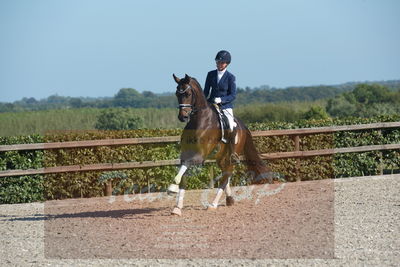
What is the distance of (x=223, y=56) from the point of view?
10.4 meters

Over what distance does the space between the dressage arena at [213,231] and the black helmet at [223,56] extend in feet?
8.06

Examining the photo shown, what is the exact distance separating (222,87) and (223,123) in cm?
61

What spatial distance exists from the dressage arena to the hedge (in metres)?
0.68

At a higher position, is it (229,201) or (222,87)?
(222,87)

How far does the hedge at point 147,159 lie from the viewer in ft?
43.1

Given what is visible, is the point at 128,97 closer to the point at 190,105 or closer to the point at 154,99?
the point at 154,99

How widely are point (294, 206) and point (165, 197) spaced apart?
3059mm

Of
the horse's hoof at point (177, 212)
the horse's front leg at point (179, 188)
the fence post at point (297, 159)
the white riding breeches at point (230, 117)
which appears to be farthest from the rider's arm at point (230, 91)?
the fence post at point (297, 159)

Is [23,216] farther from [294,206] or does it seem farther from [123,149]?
[294,206]

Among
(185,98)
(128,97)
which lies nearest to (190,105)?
(185,98)

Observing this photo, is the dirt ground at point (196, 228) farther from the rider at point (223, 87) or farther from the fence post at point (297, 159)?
the fence post at point (297, 159)

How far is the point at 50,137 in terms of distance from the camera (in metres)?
13.4

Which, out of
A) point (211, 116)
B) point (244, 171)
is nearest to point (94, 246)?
point (211, 116)

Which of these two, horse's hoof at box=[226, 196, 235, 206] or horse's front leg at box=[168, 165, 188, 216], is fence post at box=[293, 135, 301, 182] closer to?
horse's hoof at box=[226, 196, 235, 206]
